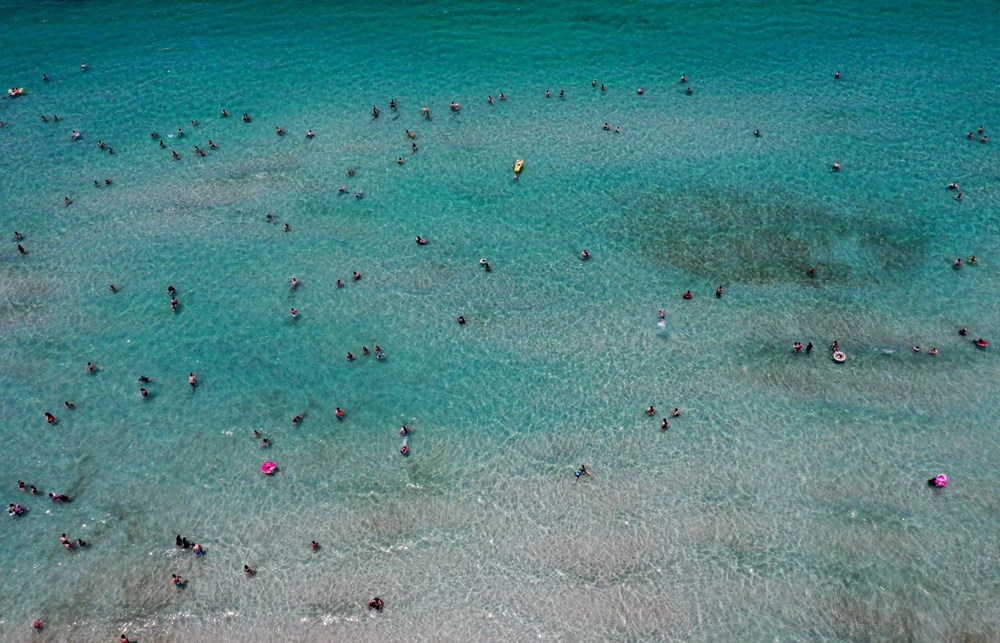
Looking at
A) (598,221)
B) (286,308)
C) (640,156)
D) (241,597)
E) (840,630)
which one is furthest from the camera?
(640,156)

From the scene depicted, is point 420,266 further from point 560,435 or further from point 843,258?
point 843,258

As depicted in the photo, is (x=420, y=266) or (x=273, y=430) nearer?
(x=273, y=430)

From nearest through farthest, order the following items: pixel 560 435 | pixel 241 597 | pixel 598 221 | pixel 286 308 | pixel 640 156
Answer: pixel 241 597 < pixel 560 435 < pixel 286 308 < pixel 598 221 < pixel 640 156

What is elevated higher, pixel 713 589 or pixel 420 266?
pixel 420 266

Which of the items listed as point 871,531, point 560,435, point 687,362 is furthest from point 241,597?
point 871,531

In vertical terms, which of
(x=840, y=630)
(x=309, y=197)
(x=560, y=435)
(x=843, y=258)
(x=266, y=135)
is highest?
(x=266, y=135)

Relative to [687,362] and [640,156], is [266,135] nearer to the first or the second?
[640,156]
